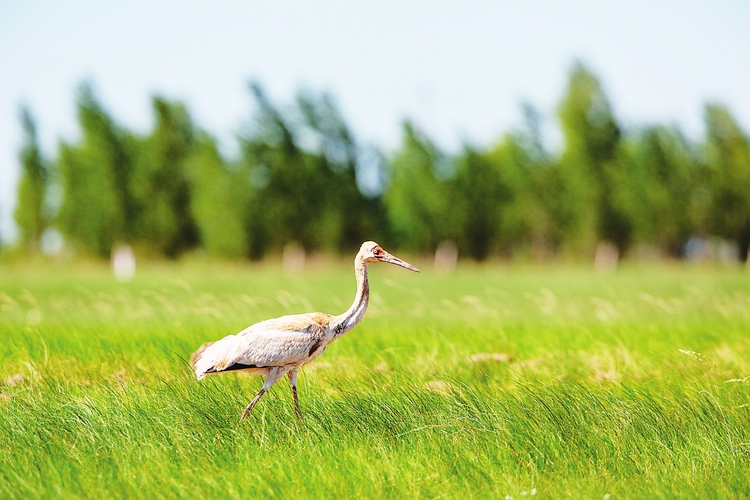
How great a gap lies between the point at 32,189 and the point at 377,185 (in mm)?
18392

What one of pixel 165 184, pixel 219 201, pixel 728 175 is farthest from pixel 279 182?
pixel 728 175

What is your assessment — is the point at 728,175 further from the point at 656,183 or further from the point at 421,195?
the point at 421,195

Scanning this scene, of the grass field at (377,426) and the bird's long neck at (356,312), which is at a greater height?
the bird's long neck at (356,312)

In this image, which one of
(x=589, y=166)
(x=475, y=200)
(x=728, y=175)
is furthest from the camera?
(x=475, y=200)

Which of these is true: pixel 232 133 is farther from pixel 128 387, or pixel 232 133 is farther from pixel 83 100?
pixel 128 387

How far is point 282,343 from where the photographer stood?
566cm

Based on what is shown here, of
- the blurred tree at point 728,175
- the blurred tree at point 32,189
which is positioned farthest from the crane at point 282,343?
the blurred tree at point 728,175

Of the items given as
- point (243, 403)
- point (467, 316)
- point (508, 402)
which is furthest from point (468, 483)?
point (467, 316)

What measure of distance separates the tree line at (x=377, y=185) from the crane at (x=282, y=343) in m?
30.5

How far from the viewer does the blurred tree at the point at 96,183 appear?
34.7 meters

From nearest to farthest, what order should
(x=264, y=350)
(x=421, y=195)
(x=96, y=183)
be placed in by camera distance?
(x=264, y=350) → (x=96, y=183) → (x=421, y=195)

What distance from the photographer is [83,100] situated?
3531 cm

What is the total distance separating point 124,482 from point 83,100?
33874 millimetres

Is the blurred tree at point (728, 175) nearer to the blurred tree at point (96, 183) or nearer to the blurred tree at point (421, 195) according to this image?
the blurred tree at point (421, 195)
